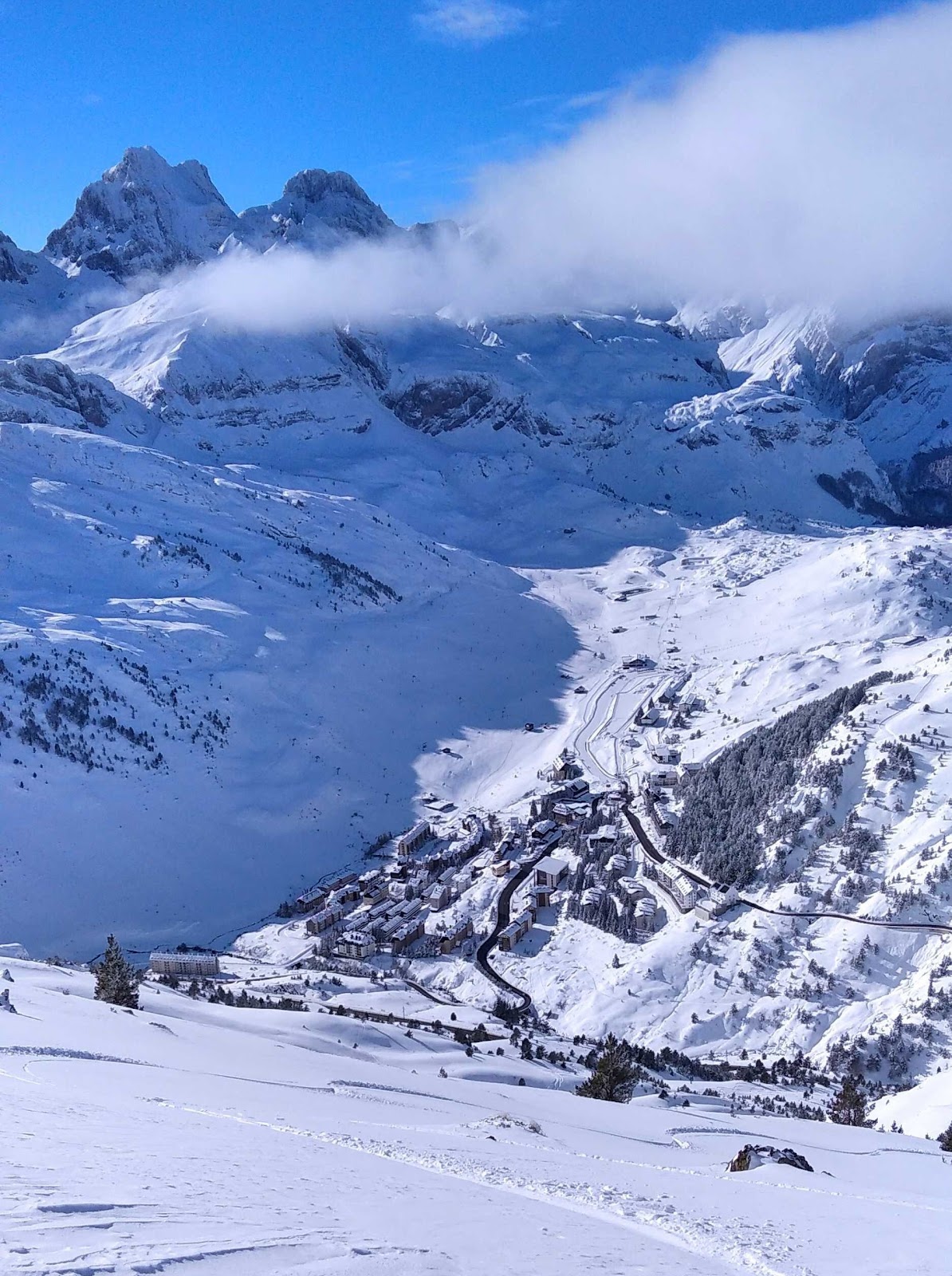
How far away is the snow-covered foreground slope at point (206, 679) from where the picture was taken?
58.9m

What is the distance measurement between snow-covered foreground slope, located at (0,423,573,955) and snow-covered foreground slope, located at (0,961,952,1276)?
3338 cm

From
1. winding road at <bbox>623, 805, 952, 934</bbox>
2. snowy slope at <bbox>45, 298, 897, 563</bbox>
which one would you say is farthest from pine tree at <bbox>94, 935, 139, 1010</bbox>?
snowy slope at <bbox>45, 298, 897, 563</bbox>

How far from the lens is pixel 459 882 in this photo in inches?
2432

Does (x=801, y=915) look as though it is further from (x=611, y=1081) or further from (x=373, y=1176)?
→ (x=373, y=1176)

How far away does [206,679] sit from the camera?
79.8 metres

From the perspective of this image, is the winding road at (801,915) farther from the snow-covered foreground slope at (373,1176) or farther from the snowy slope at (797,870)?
the snow-covered foreground slope at (373,1176)

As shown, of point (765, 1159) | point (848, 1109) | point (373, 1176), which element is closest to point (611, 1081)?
point (848, 1109)

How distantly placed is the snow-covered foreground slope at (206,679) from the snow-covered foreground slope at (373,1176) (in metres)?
33.4

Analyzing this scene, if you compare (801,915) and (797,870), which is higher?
(797,870)

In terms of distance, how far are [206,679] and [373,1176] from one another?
70103 mm

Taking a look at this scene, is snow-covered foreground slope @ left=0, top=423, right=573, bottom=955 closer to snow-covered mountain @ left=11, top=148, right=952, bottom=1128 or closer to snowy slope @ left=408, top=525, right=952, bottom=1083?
snow-covered mountain @ left=11, top=148, right=952, bottom=1128

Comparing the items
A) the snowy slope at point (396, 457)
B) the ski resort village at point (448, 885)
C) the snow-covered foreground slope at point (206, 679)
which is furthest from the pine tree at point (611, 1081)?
the snowy slope at point (396, 457)

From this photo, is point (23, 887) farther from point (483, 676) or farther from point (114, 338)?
point (114, 338)

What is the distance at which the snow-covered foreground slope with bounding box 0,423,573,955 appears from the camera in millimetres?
58875
